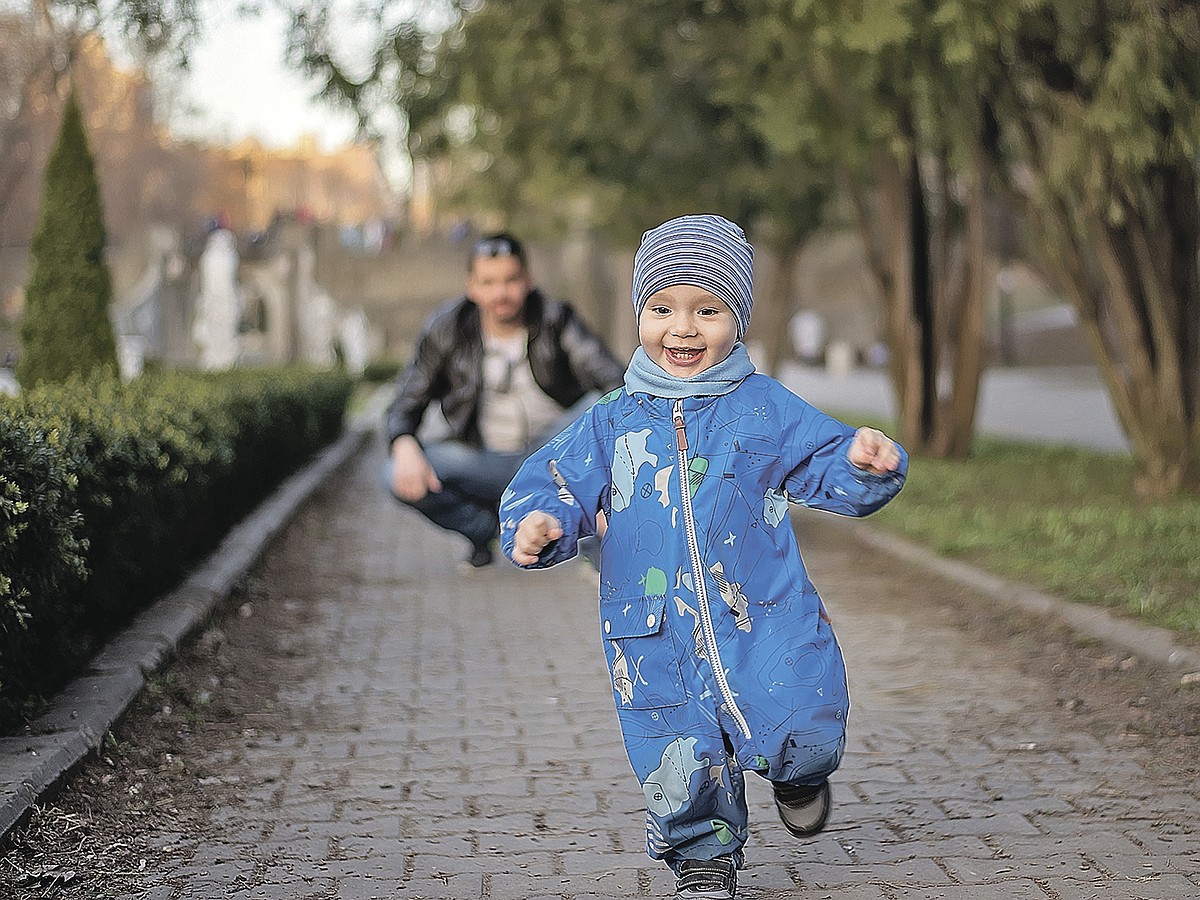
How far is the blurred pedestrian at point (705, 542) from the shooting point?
3.54 m

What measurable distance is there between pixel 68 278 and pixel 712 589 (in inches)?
489

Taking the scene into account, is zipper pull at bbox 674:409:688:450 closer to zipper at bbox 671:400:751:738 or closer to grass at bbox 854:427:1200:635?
zipper at bbox 671:400:751:738

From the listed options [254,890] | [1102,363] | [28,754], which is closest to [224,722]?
[28,754]

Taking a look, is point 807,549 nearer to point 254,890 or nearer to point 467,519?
point 467,519

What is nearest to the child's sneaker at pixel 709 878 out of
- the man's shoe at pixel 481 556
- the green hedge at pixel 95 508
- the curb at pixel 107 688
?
the curb at pixel 107 688

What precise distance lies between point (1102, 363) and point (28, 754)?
8547 mm

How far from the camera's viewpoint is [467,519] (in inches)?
349

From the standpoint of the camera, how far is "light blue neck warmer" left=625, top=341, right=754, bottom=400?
3666 mm

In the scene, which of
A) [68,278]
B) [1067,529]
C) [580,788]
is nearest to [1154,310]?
[1067,529]

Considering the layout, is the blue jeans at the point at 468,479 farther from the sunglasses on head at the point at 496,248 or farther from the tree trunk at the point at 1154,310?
the tree trunk at the point at 1154,310

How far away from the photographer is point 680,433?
3654mm

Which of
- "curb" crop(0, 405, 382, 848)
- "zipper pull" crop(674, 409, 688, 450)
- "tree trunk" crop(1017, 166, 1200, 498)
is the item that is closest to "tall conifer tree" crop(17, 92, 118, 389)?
"curb" crop(0, 405, 382, 848)

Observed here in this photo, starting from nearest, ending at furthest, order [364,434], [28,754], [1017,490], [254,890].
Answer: [254,890] < [28,754] < [1017,490] < [364,434]

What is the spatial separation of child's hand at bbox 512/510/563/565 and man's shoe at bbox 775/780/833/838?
0.79 metres
